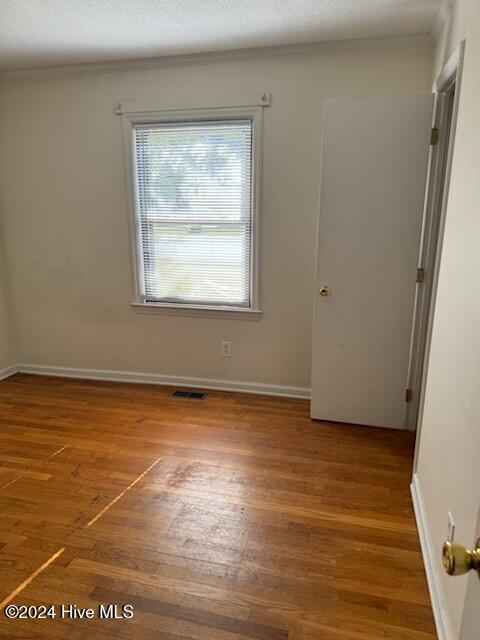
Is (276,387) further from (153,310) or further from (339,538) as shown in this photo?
(339,538)

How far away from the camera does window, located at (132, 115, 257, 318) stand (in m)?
3.04

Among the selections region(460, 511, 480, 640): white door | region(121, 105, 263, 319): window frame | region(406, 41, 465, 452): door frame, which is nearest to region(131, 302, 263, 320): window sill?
region(121, 105, 263, 319): window frame

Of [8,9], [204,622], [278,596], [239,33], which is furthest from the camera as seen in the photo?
[239,33]

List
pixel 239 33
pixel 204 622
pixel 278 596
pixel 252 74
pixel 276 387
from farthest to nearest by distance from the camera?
pixel 276 387
pixel 252 74
pixel 239 33
pixel 278 596
pixel 204 622

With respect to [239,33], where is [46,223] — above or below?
below

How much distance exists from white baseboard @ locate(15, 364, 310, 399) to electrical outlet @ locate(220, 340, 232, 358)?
0.78 ft

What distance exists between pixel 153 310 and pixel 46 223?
1226 millimetres

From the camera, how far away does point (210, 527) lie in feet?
6.09

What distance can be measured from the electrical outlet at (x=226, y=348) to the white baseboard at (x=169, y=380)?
0.24m

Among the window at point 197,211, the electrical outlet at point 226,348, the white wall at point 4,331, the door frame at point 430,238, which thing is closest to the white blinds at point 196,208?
A: the window at point 197,211

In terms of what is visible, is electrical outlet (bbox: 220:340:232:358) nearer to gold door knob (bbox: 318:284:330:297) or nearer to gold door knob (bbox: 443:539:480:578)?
gold door knob (bbox: 318:284:330:297)

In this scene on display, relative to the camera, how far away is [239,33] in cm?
257

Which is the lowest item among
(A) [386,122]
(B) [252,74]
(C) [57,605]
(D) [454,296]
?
(C) [57,605]

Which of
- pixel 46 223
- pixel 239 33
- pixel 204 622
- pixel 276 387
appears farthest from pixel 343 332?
pixel 46 223
